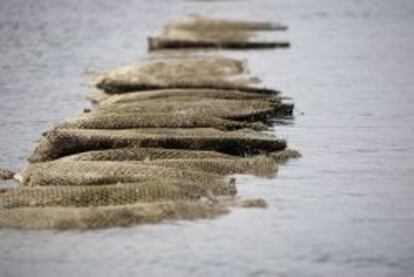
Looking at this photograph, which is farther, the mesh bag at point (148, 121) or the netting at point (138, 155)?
the mesh bag at point (148, 121)

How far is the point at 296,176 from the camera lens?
16906 millimetres

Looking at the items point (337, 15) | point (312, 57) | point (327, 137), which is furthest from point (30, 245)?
point (337, 15)

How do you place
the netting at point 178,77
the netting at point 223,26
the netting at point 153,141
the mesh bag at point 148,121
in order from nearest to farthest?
the netting at point 153,141
the mesh bag at point 148,121
the netting at point 178,77
the netting at point 223,26

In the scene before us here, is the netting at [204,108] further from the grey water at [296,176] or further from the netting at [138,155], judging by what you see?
the netting at [138,155]

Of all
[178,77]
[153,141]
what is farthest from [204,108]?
[178,77]

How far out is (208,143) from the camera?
17891 millimetres

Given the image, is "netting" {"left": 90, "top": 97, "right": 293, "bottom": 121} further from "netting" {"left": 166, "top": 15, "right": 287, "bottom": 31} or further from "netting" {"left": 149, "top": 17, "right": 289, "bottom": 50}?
"netting" {"left": 166, "top": 15, "right": 287, "bottom": 31}

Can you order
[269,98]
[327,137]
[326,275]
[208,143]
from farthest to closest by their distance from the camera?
[269,98] → [327,137] → [208,143] → [326,275]

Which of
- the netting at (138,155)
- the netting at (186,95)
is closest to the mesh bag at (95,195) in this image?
the netting at (138,155)

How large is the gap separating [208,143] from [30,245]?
17.0 feet

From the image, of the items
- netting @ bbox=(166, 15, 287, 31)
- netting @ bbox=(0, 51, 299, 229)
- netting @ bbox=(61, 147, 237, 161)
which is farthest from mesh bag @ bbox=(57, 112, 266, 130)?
netting @ bbox=(166, 15, 287, 31)

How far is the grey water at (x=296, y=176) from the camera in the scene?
41.6 ft

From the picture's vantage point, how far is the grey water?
41.6ft

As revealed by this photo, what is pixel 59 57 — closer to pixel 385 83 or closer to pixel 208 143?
pixel 385 83
